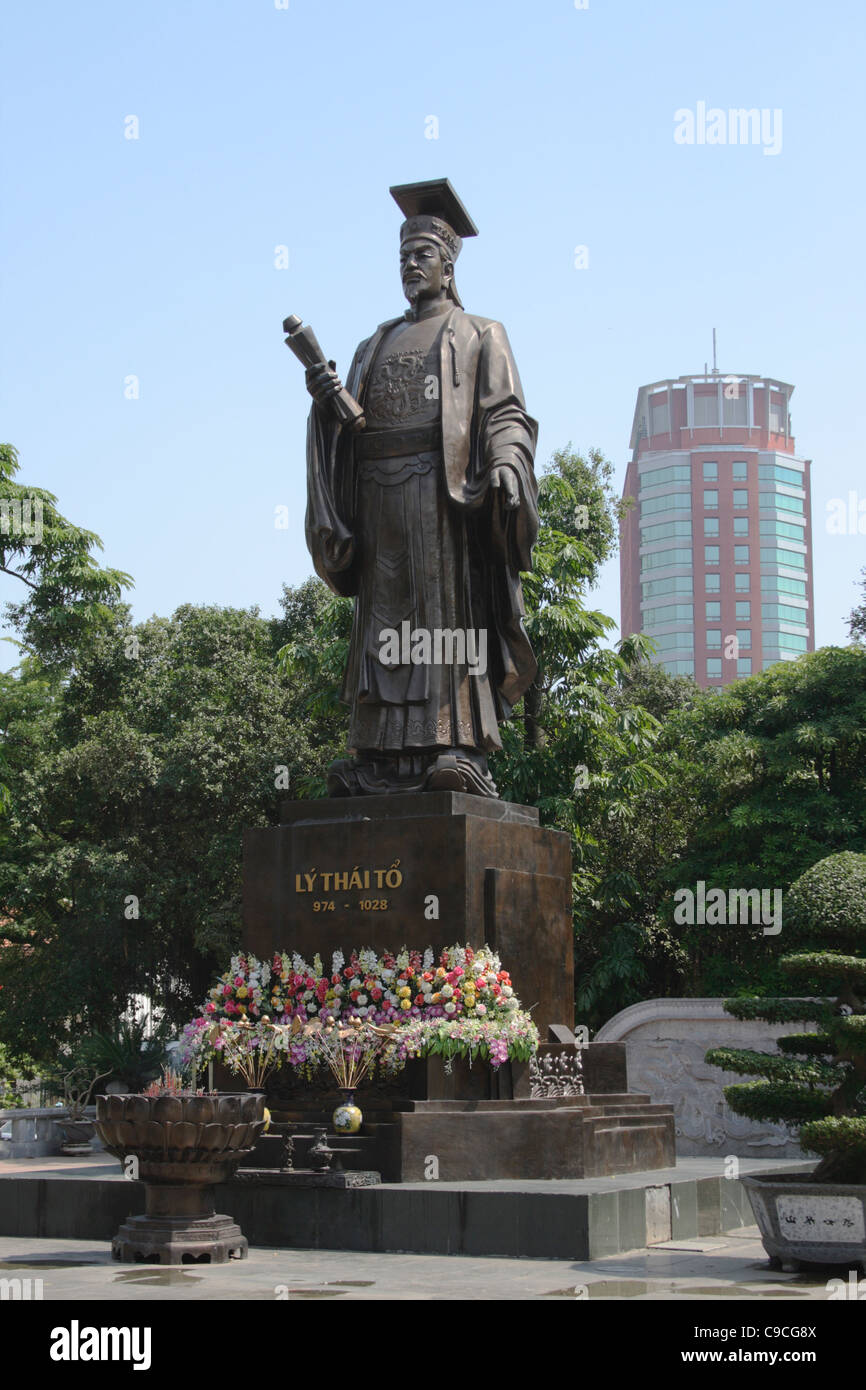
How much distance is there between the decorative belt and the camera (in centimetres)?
1038

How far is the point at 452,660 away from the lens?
1021cm

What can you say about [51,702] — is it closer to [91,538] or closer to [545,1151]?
[91,538]

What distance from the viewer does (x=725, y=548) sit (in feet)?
319

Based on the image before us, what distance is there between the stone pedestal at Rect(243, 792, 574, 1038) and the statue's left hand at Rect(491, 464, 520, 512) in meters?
2.00

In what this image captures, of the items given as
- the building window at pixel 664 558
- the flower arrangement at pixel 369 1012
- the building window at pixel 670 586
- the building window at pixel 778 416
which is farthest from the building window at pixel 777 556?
the flower arrangement at pixel 369 1012

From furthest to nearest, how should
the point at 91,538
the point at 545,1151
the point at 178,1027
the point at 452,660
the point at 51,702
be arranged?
the point at 51,702, the point at 178,1027, the point at 91,538, the point at 452,660, the point at 545,1151

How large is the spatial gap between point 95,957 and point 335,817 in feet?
53.8

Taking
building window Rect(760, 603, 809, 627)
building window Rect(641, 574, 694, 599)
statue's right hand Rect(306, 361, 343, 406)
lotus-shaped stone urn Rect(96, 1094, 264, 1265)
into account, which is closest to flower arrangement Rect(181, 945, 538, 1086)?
→ lotus-shaped stone urn Rect(96, 1094, 264, 1265)

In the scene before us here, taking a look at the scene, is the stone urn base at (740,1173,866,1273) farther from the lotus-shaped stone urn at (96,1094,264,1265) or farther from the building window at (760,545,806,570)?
the building window at (760,545,806,570)

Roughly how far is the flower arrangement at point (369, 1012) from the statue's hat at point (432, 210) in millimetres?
5053
